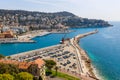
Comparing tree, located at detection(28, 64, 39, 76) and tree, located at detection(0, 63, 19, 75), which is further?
tree, located at detection(28, 64, 39, 76)

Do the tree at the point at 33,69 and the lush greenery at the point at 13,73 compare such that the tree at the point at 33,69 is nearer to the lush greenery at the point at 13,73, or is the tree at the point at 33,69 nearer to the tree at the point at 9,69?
the lush greenery at the point at 13,73

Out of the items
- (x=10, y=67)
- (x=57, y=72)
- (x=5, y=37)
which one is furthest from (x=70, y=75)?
(x=5, y=37)

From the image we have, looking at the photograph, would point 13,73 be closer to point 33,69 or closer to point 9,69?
point 9,69

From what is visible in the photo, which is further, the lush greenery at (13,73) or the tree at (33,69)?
the tree at (33,69)

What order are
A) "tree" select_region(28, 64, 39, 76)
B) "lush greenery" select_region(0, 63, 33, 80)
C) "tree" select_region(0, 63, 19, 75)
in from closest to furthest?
"lush greenery" select_region(0, 63, 33, 80) < "tree" select_region(0, 63, 19, 75) < "tree" select_region(28, 64, 39, 76)

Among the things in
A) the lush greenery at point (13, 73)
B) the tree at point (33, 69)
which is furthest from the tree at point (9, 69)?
the tree at point (33, 69)

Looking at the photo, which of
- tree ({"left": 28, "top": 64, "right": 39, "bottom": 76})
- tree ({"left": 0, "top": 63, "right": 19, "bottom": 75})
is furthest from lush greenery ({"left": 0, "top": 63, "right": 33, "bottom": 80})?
tree ({"left": 28, "top": 64, "right": 39, "bottom": 76})

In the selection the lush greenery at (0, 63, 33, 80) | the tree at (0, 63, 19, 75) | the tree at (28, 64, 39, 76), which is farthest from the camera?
the tree at (28, 64, 39, 76)

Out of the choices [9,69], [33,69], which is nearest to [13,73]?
[9,69]

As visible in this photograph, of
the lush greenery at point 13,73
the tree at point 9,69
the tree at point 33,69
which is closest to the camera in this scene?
the lush greenery at point 13,73

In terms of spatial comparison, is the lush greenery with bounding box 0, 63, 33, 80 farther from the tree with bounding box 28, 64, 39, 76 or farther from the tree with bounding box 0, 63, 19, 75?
the tree with bounding box 28, 64, 39, 76

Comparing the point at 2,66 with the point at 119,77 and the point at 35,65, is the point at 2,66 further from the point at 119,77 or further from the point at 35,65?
the point at 119,77

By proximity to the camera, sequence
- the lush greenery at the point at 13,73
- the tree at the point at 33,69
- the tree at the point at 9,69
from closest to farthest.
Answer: the lush greenery at the point at 13,73
the tree at the point at 9,69
the tree at the point at 33,69
